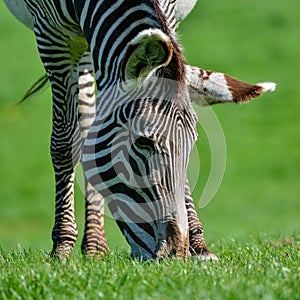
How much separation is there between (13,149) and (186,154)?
23.1m

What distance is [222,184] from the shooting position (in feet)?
89.7

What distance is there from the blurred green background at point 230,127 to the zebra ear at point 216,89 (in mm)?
13245

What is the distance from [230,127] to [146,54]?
23982mm

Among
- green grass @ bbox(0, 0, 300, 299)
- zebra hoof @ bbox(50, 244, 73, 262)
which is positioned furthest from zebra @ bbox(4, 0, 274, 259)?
zebra hoof @ bbox(50, 244, 73, 262)

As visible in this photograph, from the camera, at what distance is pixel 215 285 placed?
5281mm

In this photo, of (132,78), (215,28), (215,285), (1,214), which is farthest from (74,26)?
(215,28)

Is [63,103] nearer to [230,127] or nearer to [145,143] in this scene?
[145,143]

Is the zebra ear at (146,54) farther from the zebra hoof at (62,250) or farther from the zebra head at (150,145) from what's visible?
the zebra hoof at (62,250)

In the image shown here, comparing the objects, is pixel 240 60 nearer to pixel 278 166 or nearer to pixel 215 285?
pixel 278 166

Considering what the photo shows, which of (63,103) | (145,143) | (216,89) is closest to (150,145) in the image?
(145,143)

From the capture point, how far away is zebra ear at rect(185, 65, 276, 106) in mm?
6535

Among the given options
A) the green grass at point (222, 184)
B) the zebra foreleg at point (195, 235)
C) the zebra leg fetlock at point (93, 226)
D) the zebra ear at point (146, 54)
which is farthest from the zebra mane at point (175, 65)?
the zebra leg fetlock at point (93, 226)

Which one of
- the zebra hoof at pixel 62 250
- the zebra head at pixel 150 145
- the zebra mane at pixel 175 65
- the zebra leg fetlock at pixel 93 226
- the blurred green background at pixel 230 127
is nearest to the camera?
the zebra head at pixel 150 145

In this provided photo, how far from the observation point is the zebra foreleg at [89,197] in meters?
9.34
